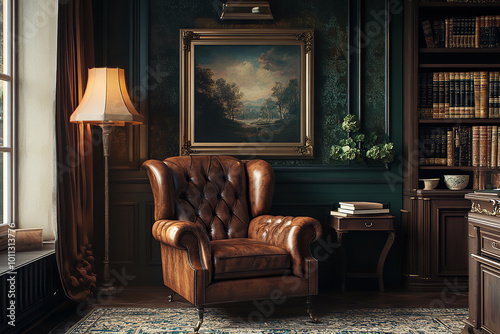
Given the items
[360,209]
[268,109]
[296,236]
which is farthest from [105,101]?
[360,209]

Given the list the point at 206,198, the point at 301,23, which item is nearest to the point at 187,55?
the point at 301,23

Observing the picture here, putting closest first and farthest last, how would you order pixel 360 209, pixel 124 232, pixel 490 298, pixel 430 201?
pixel 490 298
pixel 360 209
pixel 430 201
pixel 124 232

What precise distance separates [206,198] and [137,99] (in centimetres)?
105

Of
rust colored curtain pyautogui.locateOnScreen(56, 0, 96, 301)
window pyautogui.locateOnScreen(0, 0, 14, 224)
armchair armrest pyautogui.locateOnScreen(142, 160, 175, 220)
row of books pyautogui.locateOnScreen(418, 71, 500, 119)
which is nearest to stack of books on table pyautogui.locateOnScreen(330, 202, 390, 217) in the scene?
row of books pyautogui.locateOnScreen(418, 71, 500, 119)

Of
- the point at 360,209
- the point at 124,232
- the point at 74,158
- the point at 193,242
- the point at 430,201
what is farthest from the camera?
the point at 124,232

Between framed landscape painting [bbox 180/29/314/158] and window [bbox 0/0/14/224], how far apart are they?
1285 mm

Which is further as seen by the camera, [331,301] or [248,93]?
[248,93]

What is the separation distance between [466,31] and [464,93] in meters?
0.49

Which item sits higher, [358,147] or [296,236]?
[358,147]

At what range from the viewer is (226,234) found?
3.36 m

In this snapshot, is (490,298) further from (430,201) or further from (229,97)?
(229,97)

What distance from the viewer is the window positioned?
9.34 ft

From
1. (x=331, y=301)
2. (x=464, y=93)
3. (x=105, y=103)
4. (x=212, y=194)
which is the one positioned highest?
(x=464, y=93)

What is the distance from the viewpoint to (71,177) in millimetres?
3086
